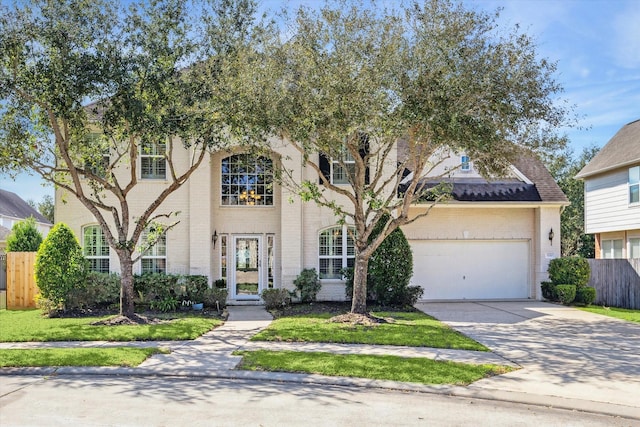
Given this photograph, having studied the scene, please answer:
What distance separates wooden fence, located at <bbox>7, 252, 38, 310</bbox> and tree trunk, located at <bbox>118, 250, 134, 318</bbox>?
16.5 ft

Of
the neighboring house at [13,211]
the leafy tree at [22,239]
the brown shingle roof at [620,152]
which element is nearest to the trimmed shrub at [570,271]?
the brown shingle roof at [620,152]

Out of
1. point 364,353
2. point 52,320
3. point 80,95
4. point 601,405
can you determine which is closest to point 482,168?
point 364,353

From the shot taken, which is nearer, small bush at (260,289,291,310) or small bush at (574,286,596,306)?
small bush at (260,289,291,310)

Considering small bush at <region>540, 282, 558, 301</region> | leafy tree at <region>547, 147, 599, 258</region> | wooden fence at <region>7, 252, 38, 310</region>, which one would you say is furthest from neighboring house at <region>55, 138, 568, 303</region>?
leafy tree at <region>547, 147, 599, 258</region>

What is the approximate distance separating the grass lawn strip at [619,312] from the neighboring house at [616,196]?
4.59 metres

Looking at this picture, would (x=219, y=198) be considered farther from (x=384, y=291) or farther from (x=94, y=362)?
(x=94, y=362)

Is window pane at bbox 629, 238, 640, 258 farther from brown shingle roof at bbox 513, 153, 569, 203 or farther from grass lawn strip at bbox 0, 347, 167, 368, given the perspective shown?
grass lawn strip at bbox 0, 347, 167, 368

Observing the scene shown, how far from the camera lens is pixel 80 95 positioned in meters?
12.1

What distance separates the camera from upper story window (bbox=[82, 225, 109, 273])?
17766 millimetres

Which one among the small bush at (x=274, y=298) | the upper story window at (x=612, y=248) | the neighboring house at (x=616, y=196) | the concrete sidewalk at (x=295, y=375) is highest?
the neighboring house at (x=616, y=196)

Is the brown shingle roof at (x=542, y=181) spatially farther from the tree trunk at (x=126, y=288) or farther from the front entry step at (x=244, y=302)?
the tree trunk at (x=126, y=288)

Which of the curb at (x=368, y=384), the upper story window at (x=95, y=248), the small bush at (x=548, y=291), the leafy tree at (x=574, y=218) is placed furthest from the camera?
the leafy tree at (x=574, y=218)

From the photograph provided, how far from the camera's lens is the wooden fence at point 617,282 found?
19062 mm

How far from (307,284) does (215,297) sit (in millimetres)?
2758
